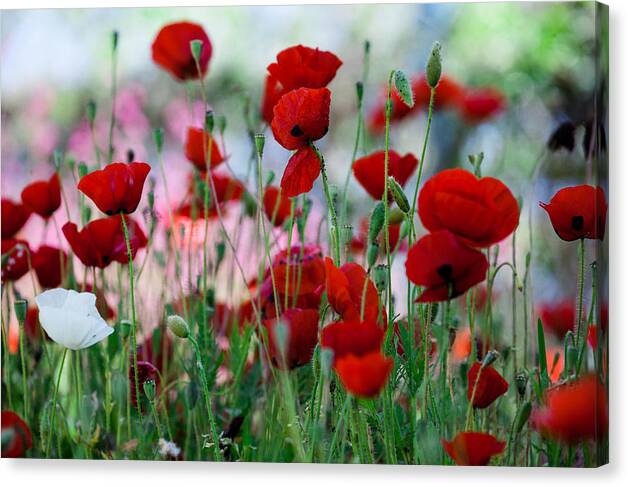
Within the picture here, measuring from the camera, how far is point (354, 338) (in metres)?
1.61

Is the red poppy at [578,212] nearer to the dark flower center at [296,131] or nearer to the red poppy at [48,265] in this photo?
the dark flower center at [296,131]

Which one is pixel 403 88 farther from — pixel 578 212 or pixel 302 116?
pixel 578 212

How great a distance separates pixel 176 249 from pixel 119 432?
1.10 ft

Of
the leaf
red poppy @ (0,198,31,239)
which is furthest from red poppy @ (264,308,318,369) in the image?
red poppy @ (0,198,31,239)

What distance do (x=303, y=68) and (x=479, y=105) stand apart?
472 mm

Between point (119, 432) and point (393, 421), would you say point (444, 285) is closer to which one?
point (393, 421)

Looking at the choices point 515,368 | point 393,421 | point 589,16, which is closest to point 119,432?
point 393,421

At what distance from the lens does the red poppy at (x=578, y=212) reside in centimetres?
190

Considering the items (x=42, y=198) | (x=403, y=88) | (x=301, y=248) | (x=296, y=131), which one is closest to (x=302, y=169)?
(x=296, y=131)

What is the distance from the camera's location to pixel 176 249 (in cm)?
220

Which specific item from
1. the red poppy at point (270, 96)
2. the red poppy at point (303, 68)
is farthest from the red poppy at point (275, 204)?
the red poppy at point (303, 68)

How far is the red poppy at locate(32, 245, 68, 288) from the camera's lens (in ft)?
7.39

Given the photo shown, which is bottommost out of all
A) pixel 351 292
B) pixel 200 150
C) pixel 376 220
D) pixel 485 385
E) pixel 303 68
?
pixel 485 385

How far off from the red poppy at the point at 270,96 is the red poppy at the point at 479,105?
36cm
